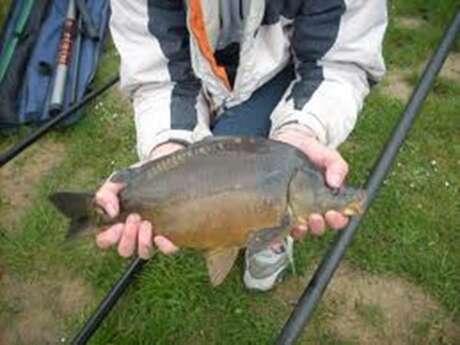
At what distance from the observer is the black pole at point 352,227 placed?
51.4 inches

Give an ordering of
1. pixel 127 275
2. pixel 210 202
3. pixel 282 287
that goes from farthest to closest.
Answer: pixel 282 287, pixel 127 275, pixel 210 202

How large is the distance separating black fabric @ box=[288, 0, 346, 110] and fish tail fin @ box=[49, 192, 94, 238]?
0.57 metres

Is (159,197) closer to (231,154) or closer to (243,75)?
(231,154)

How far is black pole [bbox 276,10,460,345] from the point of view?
131cm

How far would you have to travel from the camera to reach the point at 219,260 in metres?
1.54

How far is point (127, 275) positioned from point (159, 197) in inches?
39.2

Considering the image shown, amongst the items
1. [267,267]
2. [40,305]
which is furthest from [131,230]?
[40,305]

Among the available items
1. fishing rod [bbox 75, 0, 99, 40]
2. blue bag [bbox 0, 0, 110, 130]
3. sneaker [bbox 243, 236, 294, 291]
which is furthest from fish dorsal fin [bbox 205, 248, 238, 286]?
fishing rod [bbox 75, 0, 99, 40]

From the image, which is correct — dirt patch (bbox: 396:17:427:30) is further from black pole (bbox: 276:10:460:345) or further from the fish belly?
the fish belly

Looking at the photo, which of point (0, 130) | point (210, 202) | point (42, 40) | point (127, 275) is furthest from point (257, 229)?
point (42, 40)

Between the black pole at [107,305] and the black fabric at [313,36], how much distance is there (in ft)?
2.69

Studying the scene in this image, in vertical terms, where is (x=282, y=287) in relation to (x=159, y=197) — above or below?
below

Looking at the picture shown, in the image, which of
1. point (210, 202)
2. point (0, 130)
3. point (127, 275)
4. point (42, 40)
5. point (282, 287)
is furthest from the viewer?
point (42, 40)

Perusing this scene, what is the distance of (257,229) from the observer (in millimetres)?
1425
